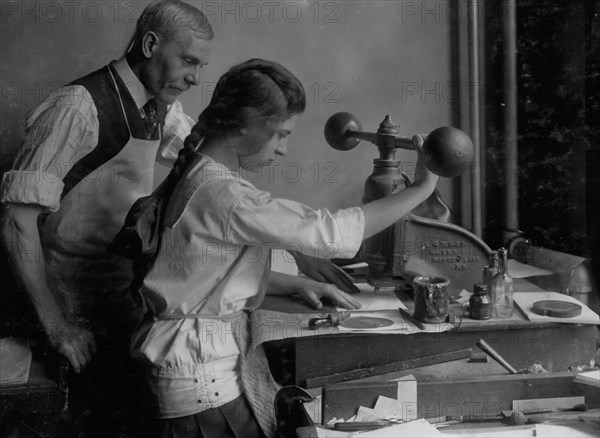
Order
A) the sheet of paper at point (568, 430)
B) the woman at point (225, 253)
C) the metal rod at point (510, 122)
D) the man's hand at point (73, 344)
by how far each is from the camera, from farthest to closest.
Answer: the metal rod at point (510, 122), the man's hand at point (73, 344), the woman at point (225, 253), the sheet of paper at point (568, 430)

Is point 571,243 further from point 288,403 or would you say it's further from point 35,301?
point 35,301

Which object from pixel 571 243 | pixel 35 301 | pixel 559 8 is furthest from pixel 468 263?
pixel 35 301

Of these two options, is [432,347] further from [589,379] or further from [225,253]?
[225,253]

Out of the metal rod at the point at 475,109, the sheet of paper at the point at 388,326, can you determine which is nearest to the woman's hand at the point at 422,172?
the sheet of paper at the point at 388,326

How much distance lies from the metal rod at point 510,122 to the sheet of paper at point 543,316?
0.73 meters

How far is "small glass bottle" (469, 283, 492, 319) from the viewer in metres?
1.58

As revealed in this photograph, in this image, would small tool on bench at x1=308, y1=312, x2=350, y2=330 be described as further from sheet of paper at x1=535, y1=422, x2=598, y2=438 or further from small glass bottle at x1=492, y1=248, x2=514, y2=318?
sheet of paper at x1=535, y1=422, x2=598, y2=438

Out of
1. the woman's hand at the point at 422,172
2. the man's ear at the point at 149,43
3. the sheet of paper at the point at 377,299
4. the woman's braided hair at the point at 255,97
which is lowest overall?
the sheet of paper at the point at 377,299

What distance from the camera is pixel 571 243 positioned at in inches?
87.9

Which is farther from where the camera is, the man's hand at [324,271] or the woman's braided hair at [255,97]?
the man's hand at [324,271]

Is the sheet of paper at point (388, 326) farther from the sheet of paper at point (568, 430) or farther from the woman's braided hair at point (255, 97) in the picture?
the woman's braided hair at point (255, 97)

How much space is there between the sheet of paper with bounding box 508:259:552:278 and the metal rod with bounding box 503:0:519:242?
364 millimetres

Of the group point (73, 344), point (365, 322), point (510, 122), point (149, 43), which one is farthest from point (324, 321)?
point (510, 122)

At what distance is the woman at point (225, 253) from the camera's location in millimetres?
1426
